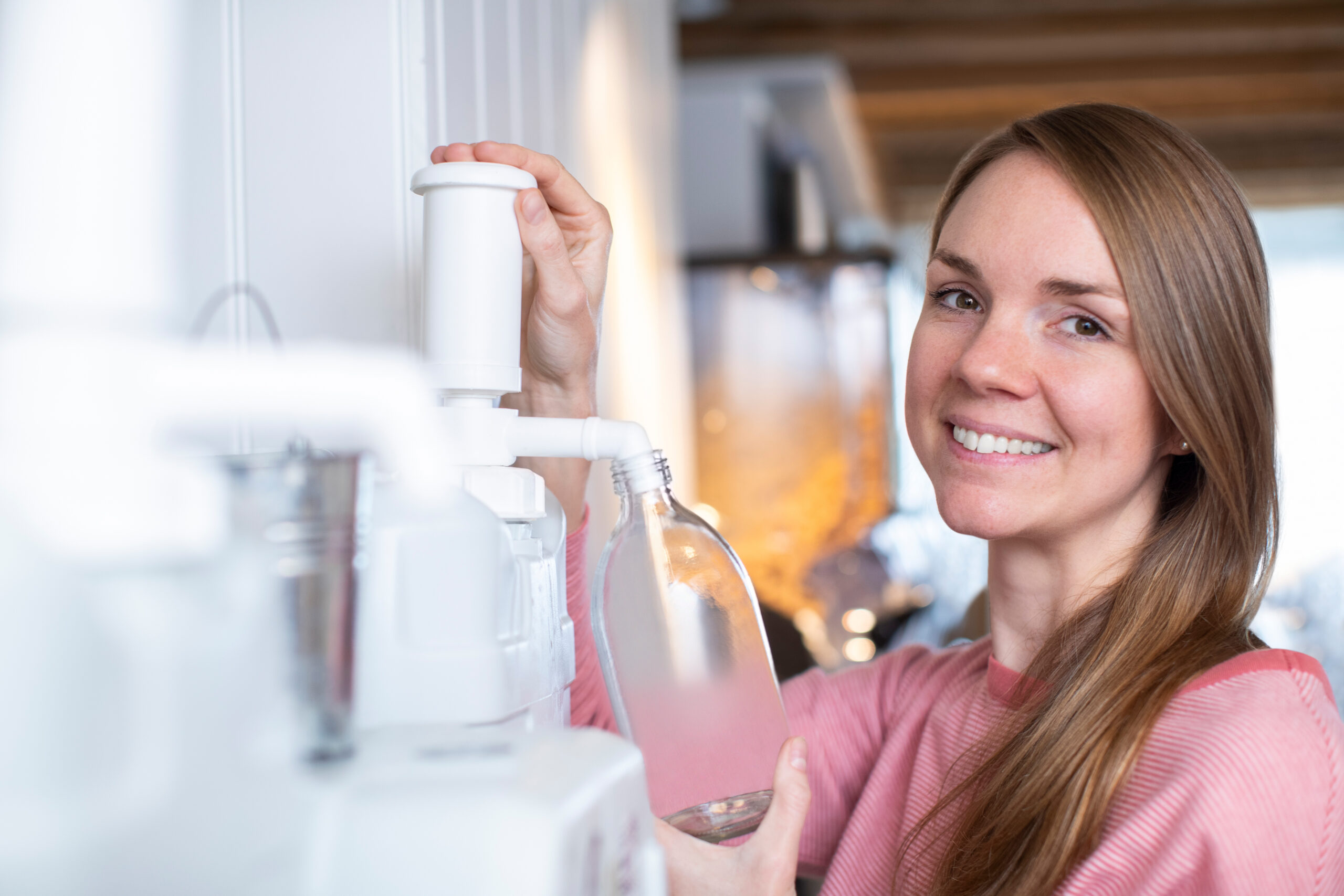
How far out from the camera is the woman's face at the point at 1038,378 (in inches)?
32.2

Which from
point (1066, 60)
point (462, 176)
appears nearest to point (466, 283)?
point (462, 176)

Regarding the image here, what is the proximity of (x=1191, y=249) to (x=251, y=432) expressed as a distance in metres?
0.64

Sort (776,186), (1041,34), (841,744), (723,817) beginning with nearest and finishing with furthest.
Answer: (723,817), (841,744), (776,186), (1041,34)

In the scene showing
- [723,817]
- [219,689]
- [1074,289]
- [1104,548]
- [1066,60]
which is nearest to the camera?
[219,689]

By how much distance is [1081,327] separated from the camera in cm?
83

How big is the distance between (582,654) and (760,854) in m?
0.26

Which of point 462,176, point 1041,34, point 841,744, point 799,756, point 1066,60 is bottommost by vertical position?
point 841,744

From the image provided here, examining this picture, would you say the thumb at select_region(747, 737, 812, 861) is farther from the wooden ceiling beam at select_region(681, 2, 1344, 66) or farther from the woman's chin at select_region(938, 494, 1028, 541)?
the wooden ceiling beam at select_region(681, 2, 1344, 66)

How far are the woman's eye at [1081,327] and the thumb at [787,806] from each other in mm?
392

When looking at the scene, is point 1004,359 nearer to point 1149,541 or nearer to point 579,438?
point 1149,541

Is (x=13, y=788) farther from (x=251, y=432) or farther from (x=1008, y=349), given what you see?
(x=1008, y=349)

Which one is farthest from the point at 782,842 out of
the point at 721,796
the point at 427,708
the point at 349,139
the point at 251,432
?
the point at 349,139

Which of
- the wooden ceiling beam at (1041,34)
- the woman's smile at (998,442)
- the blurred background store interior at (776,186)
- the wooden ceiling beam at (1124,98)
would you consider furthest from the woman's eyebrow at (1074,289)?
the wooden ceiling beam at (1124,98)

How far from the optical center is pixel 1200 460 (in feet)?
2.77
